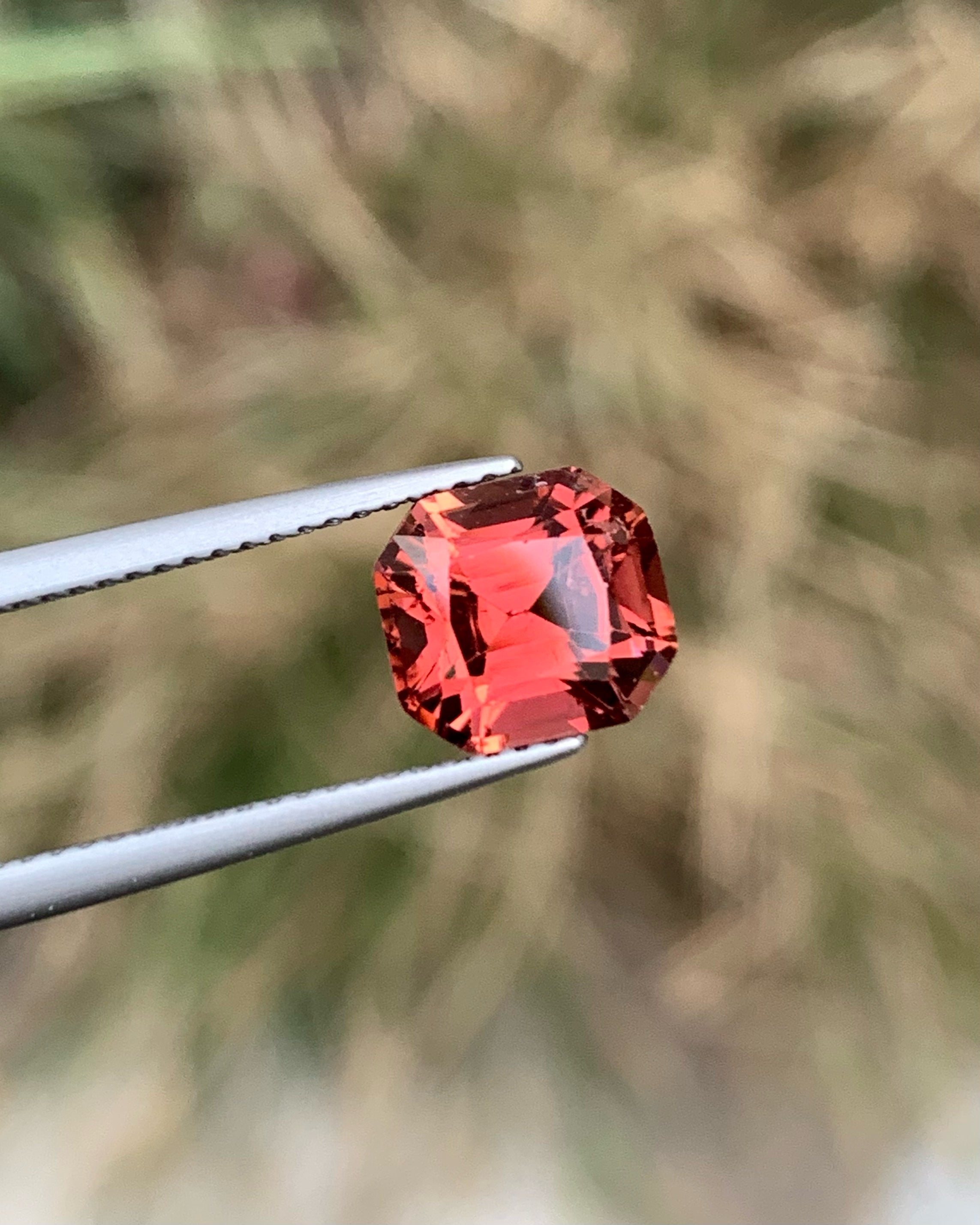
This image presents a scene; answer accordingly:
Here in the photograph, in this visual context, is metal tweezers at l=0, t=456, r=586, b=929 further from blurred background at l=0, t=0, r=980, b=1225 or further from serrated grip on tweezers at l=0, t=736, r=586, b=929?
blurred background at l=0, t=0, r=980, b=1225

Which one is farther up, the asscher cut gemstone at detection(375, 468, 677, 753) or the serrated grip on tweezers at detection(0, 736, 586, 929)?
the asscher cut gemstone at detection(375, 468, 677, 753)

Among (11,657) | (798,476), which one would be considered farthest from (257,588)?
(798,476)

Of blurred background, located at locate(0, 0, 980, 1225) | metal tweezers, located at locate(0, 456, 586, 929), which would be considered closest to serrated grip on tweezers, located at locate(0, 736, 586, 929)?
metal tweezers, located at locate(0, 456, 586, 929)

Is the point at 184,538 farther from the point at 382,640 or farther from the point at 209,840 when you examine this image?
the point at 382,640

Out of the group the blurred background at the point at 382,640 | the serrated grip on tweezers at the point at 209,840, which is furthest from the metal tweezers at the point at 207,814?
the blurred background at the point at 382,640

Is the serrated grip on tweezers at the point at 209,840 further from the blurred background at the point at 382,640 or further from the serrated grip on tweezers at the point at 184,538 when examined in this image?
the blurred background at the point at 382,640

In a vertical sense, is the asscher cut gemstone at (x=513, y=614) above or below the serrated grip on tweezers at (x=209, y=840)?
above
